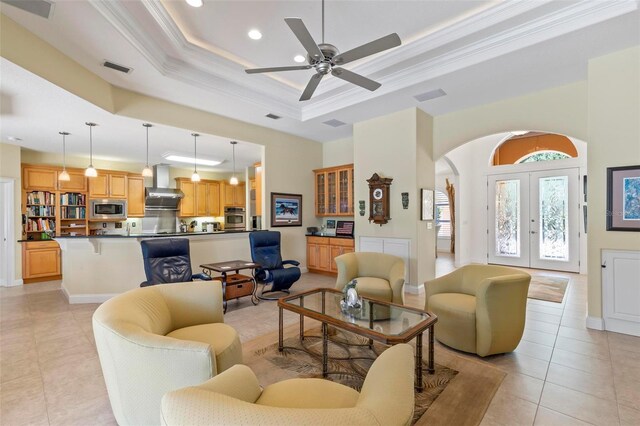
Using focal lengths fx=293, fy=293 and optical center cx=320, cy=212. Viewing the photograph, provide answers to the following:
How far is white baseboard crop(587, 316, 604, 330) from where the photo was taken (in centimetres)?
340

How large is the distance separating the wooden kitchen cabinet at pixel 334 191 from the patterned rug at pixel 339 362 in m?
3.71

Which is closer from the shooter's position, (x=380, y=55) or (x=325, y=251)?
(x=380, y=55)

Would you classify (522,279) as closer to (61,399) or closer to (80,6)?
(61,399)

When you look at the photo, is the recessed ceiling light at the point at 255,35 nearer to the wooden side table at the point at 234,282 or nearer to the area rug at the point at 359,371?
the wooden side table at the point at 234,282

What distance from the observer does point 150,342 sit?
1581 mm

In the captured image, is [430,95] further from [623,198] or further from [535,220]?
[535,220]

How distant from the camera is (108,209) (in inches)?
287

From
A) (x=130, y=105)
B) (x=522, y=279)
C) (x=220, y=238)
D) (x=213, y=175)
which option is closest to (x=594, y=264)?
(x=522, y=279)

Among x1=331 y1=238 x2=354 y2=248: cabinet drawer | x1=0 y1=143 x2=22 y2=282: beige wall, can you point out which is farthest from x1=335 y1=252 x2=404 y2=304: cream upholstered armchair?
x1=0 y1=143 x2=22 y2=282: beige wall

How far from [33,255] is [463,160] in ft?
33.4

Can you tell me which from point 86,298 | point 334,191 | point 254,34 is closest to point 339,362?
point 254,34

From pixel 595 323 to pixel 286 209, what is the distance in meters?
5.22

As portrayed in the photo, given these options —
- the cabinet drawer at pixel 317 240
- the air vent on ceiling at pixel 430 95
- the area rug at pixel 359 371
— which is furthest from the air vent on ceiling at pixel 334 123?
the area rug at pixel 359 371

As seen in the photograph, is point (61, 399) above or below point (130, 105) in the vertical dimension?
below
